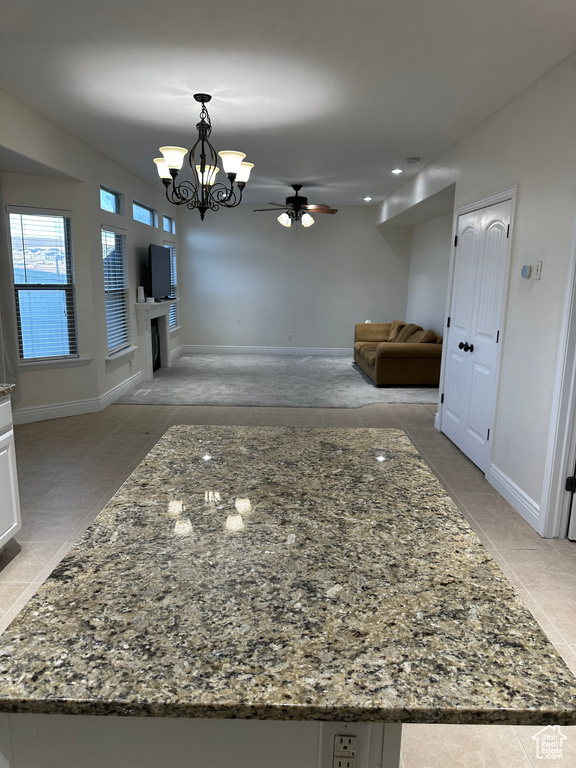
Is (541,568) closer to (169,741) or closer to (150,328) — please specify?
(169,741)

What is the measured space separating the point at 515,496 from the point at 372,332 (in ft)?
18.4

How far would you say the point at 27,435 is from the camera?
189 inches

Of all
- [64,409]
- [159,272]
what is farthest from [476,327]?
[159,272]

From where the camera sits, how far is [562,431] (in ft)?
9.79

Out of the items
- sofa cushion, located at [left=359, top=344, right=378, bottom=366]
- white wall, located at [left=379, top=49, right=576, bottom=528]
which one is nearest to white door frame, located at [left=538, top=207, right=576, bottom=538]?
white wall, located at [left=379, top=49, right=576, bottom=528]

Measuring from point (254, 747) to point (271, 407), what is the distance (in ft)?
16.9

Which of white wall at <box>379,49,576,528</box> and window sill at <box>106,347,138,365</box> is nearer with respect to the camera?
white wall at <box>379,49,576,528</box>

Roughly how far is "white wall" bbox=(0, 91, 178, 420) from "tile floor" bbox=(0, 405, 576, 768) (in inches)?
12.7

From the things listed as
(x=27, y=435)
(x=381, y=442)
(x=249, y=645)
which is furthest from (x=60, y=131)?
(x=249, y=645)

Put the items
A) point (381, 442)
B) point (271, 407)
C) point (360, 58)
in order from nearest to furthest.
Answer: point (381, 442) → point (360, 58) → point (271, 407)

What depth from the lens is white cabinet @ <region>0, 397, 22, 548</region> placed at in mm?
2619

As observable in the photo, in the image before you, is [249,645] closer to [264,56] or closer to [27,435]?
[264,56]

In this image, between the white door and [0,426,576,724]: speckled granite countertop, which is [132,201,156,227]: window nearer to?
the white door

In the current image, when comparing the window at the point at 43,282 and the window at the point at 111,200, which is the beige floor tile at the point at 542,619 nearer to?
the window at the point at 43,282
